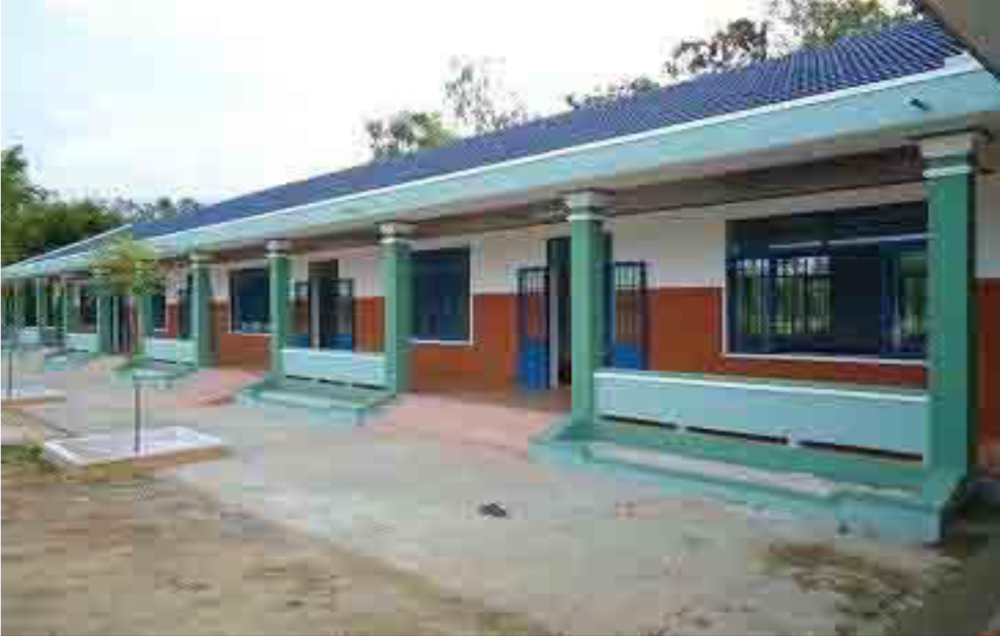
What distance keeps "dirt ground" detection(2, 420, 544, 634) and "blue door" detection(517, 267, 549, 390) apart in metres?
6.93

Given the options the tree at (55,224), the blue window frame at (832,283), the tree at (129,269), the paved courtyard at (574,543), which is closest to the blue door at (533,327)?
the paved courtyard at (574,543)

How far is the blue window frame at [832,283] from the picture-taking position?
9383mm

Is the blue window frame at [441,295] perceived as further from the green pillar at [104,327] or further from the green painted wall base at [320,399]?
the green pillar at [104,327]

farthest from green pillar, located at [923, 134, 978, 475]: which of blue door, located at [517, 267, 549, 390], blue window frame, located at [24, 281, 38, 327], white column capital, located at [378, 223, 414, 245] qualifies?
blue window frame, located at [24, 281, 38, 327]

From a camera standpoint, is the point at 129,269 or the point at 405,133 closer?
the point at 129,269

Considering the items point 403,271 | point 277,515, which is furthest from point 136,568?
point 403,271

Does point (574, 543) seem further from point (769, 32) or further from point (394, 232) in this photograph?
point (769, 32)

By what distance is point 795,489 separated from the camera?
7.37 m

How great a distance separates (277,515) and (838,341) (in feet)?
21.6

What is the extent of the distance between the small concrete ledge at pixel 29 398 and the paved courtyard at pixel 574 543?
25.8 ft

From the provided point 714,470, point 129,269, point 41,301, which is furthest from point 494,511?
point 41,301

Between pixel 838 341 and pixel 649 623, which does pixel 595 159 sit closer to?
pixel 838 341

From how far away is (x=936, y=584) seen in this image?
5.49 meters

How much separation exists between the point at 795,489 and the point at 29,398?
47.4ft
